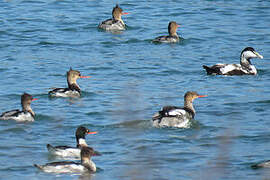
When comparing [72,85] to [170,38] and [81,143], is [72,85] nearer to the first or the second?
[81,143]

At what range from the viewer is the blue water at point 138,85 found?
10820mm

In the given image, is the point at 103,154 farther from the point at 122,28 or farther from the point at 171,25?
the point at 122,28

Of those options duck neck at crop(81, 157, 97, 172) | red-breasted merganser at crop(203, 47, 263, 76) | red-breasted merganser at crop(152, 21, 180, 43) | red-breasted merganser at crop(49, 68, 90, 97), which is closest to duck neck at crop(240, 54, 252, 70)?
red-breasted merganser at crop(203, 47, 263, 76)

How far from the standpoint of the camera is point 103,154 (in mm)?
12039

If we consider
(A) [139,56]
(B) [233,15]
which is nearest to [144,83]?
(A) [139,56]

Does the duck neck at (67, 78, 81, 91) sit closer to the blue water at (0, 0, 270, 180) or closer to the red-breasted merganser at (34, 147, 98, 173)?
the blue water at (0, 0, 270, 180)

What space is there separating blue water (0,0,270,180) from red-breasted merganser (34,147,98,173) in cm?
14

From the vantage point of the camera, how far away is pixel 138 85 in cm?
1678

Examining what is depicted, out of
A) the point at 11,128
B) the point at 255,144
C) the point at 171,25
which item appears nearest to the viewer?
the point at 255,144

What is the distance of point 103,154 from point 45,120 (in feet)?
9.58

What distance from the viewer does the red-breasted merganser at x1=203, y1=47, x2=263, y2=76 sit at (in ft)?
61.8

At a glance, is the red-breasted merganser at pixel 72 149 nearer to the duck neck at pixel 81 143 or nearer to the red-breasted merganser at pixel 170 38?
the duck neck at pixel 81 143

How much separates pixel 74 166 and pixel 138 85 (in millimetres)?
6098

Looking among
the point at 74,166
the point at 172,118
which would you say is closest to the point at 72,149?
the point at 74,166
